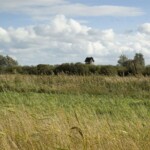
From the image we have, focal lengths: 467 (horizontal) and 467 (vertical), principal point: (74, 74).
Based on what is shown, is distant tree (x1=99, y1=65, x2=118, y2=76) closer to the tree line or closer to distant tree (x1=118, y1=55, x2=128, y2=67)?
the tree line

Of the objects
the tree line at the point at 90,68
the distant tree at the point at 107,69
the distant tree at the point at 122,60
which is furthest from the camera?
the distant tree at the point at 122,60

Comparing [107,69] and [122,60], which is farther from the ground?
[122,60]

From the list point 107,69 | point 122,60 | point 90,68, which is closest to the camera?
point 107,69

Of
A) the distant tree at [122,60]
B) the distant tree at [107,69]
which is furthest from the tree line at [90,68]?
the distant tree at [122,60]

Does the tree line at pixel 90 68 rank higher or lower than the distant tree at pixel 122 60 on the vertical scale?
lower

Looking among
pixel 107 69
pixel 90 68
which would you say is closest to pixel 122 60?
pixel 90 68

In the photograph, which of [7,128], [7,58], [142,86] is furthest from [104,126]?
[7,58]

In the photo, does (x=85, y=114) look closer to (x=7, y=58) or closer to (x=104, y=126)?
(x=104, y=126)

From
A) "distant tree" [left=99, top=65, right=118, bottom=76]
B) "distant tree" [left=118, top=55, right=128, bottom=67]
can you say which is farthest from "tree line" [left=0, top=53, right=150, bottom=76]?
"distant tree" [left=118, top=55, right=128, bottom=67]

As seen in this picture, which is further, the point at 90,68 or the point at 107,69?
the point at 90,68

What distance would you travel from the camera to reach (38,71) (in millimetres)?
40250

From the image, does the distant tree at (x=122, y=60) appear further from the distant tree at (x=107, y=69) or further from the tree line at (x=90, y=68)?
the distant tree at (x=107, y=69)

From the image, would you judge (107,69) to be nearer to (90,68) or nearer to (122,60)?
(90,68)

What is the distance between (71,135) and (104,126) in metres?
0.64
